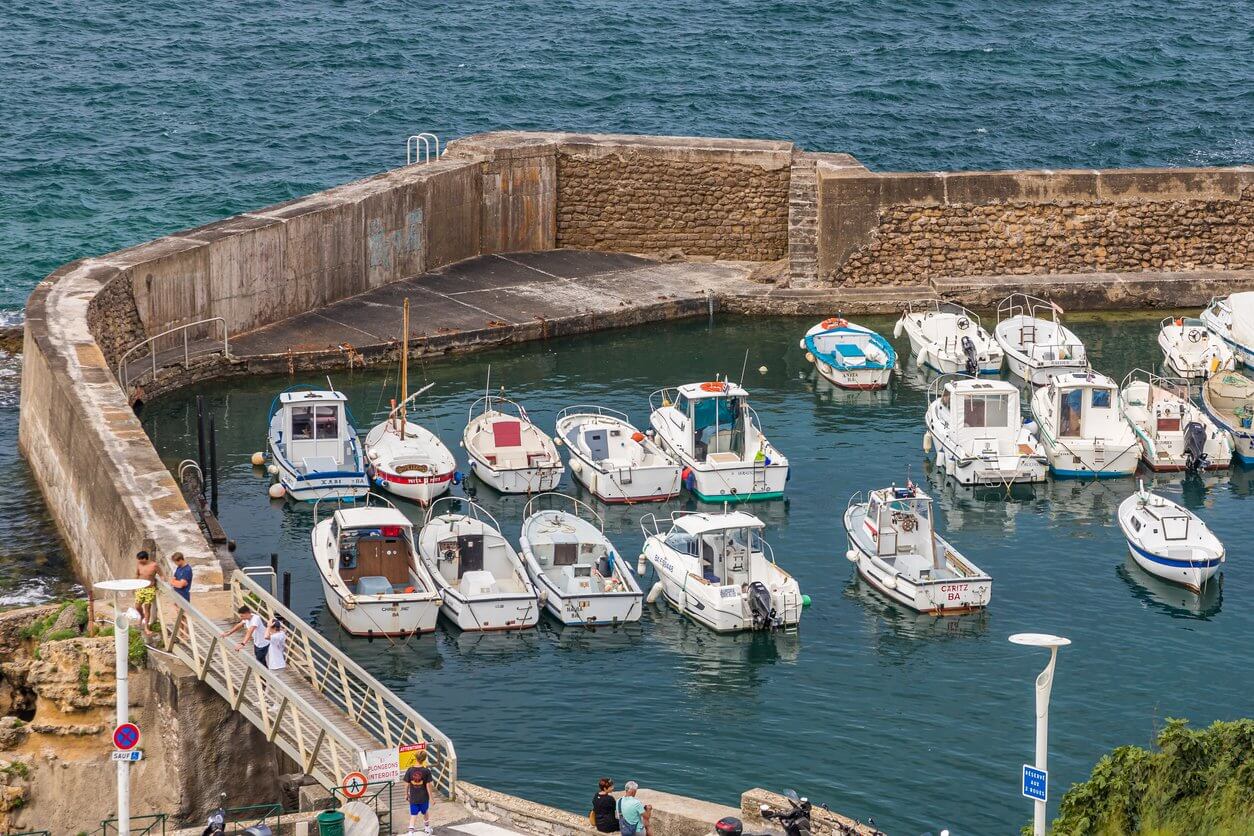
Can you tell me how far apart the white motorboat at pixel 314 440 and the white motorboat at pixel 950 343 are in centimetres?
1421

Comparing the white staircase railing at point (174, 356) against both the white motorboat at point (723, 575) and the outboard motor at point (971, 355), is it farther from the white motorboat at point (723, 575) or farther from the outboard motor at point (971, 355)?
the outboard motor at point (971, 355)

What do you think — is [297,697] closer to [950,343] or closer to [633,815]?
[633,815]

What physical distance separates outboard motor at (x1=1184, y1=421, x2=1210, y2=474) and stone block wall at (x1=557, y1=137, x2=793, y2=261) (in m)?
14.6

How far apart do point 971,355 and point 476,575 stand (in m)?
16.6

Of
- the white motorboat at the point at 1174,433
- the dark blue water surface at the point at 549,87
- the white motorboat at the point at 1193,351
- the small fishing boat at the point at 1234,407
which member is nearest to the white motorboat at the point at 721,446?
the white motorboat at the point at 1174,433

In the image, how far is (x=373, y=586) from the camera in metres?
34.7

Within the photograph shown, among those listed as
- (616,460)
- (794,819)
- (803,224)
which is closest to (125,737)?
(794,819)

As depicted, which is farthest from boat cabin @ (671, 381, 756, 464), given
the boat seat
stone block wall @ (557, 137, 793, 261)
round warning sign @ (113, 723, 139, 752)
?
round warning sign @ (113, 723, 139, 752)

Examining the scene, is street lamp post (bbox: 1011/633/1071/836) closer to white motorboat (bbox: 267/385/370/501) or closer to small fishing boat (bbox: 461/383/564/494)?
small fishing boat (bbox: 461/383/564/494)

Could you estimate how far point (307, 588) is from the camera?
116 feet

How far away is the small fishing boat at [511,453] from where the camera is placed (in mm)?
40156

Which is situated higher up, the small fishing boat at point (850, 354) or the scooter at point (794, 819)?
the small fishing boat at point (850, 354)

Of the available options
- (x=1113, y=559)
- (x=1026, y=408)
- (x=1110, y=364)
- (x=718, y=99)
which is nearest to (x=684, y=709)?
(x=1113, y=559)

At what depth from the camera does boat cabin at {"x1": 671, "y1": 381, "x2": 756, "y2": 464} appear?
4128 cm
